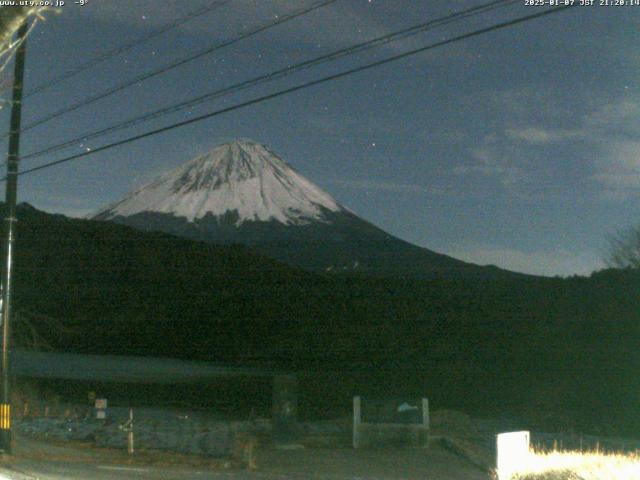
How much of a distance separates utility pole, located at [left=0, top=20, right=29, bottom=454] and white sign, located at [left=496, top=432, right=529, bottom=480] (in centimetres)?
954

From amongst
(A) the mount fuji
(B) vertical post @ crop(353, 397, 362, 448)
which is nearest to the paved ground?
(B) vertical post @ crop(353, 397, 362, 448)

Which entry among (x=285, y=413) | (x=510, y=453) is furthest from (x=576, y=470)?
(x=285, y=413)

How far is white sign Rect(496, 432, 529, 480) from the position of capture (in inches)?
392

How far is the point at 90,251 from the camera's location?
79438mm

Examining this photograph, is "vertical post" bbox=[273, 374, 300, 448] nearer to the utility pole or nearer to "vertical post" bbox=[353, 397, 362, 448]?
"vertical post" bbox=[353, 397, 362, 448]

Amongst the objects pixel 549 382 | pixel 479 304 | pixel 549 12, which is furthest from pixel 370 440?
pixel 479 304

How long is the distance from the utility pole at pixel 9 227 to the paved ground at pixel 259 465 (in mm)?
861

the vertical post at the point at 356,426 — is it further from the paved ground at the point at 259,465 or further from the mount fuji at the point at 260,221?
the mount fuji at the point at 260,221

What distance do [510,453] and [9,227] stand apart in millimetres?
10469

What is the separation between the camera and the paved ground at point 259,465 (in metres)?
13.9

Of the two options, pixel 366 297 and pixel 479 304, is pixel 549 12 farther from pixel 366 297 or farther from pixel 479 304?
pixel 366 297

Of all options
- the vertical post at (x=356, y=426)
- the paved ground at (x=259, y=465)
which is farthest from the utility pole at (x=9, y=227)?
the vertical post at (x=356, y=426)

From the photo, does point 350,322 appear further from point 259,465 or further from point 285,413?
point 259,465

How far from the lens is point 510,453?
33.7 feet
